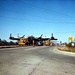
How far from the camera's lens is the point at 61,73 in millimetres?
8734

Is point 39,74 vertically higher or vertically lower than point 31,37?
lower

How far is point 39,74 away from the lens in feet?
27.1

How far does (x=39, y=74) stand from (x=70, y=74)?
4.72ft

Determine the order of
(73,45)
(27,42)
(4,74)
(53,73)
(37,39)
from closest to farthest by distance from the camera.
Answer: (4,74), (53,73), (73,45), (27,42), (37,39)

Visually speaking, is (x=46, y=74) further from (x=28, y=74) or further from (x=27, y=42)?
(x=27, y=42)

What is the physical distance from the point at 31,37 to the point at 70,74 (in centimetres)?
6202

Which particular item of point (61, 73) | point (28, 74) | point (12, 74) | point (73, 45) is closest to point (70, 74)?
point (61, 73)

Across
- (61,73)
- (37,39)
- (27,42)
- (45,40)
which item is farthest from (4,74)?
(45,40)

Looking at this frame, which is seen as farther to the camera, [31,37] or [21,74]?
[31,37]

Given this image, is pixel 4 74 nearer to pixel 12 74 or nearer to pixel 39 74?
pixel 12 74

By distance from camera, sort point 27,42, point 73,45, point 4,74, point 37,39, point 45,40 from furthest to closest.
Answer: point 45,40 → point 37,39 → point 27,42 → point 73,45 → point 4,74

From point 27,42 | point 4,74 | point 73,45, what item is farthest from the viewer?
point 27,42

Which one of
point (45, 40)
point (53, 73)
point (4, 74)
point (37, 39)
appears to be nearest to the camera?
point (4, 74)

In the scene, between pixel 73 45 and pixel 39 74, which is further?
pixel 73 45
